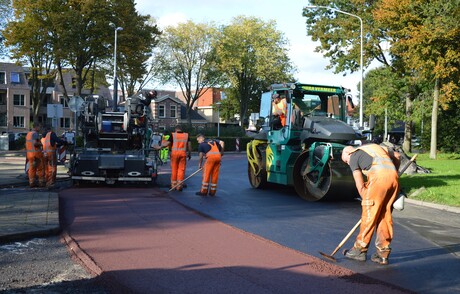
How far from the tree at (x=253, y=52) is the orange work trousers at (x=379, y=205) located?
4688 cm

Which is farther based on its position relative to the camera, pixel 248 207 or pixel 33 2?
pixel 33 2

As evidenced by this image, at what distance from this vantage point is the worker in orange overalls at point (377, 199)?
20.2ft

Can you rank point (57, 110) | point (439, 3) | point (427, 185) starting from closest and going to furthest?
point (427, 185) < point (57, 110) < point (439, 3)

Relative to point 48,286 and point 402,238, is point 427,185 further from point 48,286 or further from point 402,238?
point 48,286

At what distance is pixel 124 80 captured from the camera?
152 ft

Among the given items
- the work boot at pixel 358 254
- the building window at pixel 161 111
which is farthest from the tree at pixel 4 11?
the building window at pixel 161 111

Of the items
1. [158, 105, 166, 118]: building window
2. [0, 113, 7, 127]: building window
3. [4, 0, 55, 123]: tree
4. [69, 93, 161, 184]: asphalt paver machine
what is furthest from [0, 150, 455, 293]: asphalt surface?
[158, 105, 166, 118]: building window

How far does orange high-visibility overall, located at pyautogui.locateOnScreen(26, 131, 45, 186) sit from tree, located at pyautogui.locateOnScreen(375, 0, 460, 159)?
60.6 ft

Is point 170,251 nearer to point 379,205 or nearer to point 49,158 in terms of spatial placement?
point 379,205

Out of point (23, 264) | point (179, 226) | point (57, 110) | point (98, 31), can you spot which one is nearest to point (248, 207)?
point (179, 226)

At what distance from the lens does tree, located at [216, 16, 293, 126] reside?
175 feet

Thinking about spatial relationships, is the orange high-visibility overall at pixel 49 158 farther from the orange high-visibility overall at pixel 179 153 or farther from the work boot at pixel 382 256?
the work boot at pixel 382 256

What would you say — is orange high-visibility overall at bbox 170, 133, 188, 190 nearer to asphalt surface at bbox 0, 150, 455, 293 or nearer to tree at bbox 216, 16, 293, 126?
asphalt surface at bbox 0, 150, 455, 293

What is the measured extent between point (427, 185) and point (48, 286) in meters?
11.8
